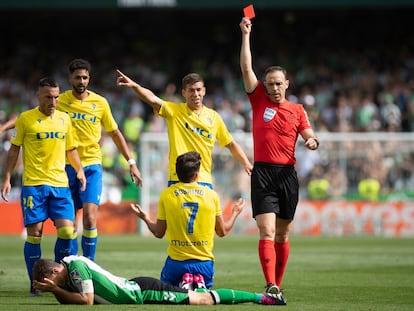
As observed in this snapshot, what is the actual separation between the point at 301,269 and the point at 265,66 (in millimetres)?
17797

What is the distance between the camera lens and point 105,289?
870 centimetres

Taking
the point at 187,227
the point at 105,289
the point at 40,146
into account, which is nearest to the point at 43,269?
the point at 105,289

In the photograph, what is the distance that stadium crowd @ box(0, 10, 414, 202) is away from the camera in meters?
26.9

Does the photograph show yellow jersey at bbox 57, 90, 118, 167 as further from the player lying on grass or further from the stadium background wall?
the stadium background wall

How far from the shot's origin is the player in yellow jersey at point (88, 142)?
11828 mm

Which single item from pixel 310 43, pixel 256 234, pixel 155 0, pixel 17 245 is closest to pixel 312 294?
pixel 17 245

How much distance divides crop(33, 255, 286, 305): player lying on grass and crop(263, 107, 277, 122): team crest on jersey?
2.06m

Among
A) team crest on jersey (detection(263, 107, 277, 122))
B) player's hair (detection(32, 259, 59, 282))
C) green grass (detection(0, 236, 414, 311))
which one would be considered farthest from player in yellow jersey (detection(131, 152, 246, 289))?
team crest on jersey (detection(263, 107, 277, 122))

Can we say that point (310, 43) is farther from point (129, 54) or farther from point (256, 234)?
point (256, 234)

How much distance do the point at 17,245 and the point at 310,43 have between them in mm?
16337

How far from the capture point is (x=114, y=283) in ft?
28.5

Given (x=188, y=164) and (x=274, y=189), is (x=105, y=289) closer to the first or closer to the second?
(x=188, y=164)

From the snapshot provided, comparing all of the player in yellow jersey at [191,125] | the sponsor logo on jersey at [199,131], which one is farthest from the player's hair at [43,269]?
the sponsor logo on jersey at [199,131]

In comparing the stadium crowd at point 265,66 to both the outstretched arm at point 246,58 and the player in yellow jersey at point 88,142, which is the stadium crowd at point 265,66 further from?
the outstretched arm at point 246,58
